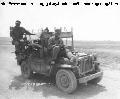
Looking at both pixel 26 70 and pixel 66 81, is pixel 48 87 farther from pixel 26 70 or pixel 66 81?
pixel 26 70

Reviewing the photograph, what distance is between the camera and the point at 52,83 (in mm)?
10727

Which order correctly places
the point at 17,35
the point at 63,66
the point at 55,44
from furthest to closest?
the point at 17,35
the point at 55,44
the point at 63,66

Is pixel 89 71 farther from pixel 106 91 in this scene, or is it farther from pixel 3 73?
pixel 3 73

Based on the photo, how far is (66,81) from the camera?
9477 mm

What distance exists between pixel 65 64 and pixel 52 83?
1607 millimetres

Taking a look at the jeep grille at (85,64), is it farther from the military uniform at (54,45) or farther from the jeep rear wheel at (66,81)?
the military uniform at (54,45)

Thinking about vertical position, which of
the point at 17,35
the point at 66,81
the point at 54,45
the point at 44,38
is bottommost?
the point at 66,81

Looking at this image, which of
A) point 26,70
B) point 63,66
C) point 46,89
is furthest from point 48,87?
point 26,70

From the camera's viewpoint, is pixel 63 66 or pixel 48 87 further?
pixel 48 87

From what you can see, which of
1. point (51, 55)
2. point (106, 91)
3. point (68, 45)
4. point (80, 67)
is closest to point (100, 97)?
point (106, 91)

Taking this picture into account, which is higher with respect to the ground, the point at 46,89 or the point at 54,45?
the point at 54,45

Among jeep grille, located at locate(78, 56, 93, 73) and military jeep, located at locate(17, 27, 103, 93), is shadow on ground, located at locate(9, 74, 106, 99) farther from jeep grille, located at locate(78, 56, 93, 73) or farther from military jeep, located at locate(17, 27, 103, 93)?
jeep grille, located at locate(78, 56, 93, 73)

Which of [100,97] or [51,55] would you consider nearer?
[100,97]

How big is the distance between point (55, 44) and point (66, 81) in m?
1.63
